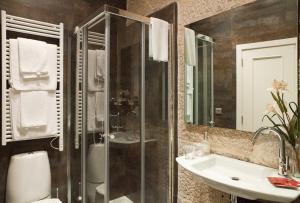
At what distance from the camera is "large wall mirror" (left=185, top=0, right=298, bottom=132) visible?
1276mm

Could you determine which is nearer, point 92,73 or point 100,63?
point 100,63

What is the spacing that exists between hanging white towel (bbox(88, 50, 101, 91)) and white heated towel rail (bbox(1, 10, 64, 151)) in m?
0.47

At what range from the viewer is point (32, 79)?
6.38 ft

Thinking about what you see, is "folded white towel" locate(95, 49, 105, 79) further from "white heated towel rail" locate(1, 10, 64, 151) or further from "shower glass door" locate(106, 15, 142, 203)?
"white heated towel rail" locate(1, 10, 64, 151)

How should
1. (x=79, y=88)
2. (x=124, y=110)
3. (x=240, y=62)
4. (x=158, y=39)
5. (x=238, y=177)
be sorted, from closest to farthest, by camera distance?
(x=238, y=177) → (x=240, y=62) → (x=124, y=110) → (x=158, y=39) → (x=79, y=88)

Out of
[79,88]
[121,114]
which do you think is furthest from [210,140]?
[79,88]

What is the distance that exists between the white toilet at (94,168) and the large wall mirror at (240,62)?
0.78m

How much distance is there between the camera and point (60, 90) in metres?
2.16

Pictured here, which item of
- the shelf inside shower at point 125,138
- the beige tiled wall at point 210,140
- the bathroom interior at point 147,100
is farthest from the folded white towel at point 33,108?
the beige tiled wall at point 210,140

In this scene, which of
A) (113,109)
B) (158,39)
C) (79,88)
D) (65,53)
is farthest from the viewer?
(65,53)

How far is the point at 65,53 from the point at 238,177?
1.96 meters

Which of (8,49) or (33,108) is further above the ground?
(8,49)

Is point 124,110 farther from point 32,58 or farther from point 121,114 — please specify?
point 32,58

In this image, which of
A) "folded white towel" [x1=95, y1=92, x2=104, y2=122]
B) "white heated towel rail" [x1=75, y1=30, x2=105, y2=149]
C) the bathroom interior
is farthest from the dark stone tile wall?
"folded white towel" [x1=95, y1=92, x2=104, y2=122]
